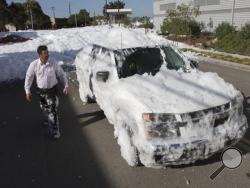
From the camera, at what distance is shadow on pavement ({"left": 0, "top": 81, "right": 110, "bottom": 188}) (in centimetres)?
495

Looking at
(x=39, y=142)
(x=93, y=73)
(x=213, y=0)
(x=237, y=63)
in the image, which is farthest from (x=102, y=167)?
(x=213, y=0)

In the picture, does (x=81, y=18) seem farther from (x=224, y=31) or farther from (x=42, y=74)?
(x=42, y=74)

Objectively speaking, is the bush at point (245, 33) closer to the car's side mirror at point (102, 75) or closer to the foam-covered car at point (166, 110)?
the foam-covered car at point (166, 110)

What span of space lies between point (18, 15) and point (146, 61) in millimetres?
68633

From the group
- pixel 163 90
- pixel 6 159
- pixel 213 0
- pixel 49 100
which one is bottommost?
pixel 6 159

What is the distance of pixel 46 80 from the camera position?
6277mm

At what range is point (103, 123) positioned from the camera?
7.48 m

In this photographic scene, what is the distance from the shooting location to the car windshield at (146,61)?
6.31 metres

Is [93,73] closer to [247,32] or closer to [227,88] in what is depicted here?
[227,88]

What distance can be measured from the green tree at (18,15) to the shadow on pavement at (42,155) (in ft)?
207

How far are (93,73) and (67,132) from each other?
59.0 inches

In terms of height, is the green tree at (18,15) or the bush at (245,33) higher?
the green tree at (18,15)

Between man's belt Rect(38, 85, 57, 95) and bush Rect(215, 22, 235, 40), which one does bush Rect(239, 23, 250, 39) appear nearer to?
bush Rect(215, 22, 235, 40)

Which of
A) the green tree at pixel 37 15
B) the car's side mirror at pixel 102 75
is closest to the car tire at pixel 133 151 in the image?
the car's side mirror at pixel 102 75
